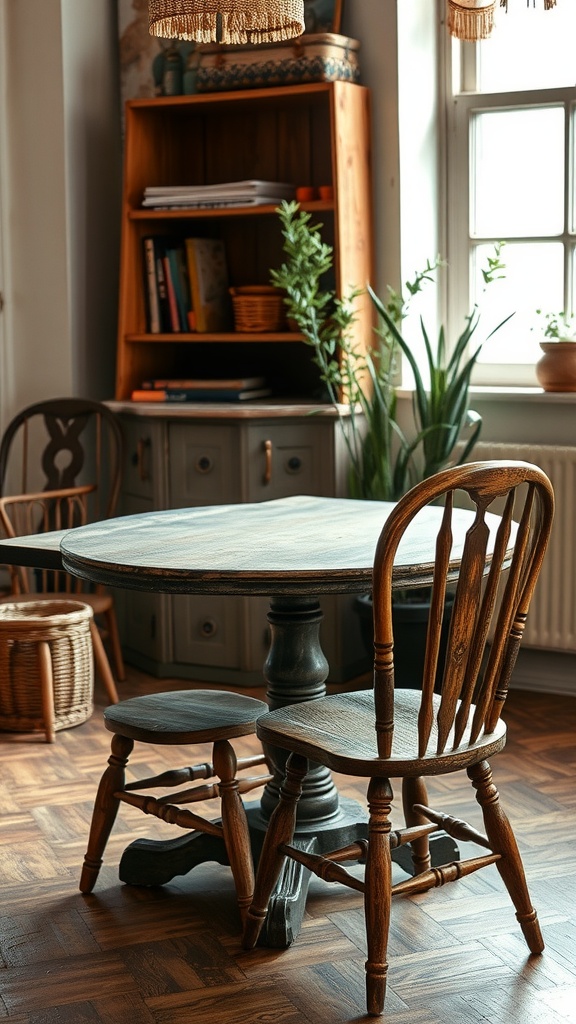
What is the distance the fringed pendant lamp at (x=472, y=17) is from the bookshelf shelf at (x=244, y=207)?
139 cm

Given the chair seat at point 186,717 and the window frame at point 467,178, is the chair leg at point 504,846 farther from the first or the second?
the window frame at point 467,178

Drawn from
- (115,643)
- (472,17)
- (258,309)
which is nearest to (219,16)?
(472,17)

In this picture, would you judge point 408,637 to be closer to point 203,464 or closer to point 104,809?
point 203,464

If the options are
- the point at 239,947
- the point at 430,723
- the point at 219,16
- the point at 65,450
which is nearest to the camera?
the point at 430,723

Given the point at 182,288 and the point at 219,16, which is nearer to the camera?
the point at 219,16

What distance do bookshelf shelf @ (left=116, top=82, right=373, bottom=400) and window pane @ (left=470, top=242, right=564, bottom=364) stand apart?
0.41 m

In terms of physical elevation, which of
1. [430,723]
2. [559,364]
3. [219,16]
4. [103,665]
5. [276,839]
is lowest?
[103,665]

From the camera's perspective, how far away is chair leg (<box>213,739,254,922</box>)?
2.51 meters

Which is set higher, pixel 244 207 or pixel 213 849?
pixel 244 207

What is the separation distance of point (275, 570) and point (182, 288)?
7.83 ft

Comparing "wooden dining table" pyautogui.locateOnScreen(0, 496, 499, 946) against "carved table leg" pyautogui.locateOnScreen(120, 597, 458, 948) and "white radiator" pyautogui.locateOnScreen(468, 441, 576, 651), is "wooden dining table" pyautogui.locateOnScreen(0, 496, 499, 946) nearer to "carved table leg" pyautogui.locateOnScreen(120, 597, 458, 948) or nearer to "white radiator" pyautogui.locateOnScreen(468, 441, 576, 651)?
"carved table leg" pyautogui.locateOnScreen(120, 597, 458, 948)

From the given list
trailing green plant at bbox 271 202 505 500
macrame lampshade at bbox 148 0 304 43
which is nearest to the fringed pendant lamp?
macrame lampshade at bbox 148 0 304 43

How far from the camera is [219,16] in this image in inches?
100

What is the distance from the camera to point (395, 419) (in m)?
4.25
